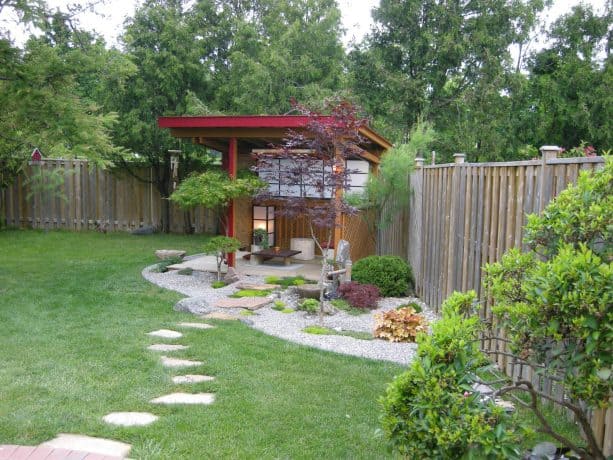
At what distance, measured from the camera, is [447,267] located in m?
6.37

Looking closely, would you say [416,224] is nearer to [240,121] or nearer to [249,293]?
[249,293]

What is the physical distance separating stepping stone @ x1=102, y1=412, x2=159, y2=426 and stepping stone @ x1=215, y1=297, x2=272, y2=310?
3579 millimetres

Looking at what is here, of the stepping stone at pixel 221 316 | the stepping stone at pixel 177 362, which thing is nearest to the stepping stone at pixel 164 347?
the stepping stone at pixel 177 362

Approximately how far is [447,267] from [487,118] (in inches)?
383

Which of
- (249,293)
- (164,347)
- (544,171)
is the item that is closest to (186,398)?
(164,347)

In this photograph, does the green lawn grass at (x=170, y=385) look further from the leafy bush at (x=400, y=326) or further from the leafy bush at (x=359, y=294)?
the leafy bush at (x=359, y=294)

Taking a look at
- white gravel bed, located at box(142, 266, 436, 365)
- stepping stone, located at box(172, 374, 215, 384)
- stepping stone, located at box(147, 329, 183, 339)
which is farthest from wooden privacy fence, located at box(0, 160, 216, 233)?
stepping stone, located at box(172, 374, 215, 384)

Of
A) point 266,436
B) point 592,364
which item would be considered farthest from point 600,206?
point 266,436

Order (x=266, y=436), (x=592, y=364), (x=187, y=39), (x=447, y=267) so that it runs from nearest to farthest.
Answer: (x=592, y=364), (x=266, y=436), (x=447, y=267), (x=187, y=39)

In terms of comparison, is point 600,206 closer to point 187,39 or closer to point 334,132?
point 334,132

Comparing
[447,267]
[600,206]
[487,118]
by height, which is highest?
[487,118]

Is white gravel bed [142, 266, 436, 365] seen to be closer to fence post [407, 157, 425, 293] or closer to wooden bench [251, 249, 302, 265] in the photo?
fence post [407, 157, 425, 293]

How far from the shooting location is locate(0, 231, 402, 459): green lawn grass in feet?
10.2

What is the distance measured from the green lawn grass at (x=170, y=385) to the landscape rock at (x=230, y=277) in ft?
5.23
